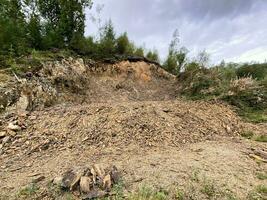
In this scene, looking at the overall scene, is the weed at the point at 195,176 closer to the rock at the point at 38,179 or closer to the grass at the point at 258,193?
the grass at the point at 258,193

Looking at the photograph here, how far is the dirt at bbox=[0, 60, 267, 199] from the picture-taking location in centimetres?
306

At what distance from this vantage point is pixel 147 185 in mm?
2854

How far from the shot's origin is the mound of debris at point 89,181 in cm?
276

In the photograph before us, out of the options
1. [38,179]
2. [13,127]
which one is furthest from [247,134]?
[13,127]

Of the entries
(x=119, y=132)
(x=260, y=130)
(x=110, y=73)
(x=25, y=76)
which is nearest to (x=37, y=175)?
(x=119, y=132)

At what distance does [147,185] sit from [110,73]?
6.69 m

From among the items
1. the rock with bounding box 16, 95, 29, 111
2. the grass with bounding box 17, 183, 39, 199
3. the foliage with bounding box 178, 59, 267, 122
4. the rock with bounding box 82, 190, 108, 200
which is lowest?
the grass with bounding box 17, 183, 39, 199

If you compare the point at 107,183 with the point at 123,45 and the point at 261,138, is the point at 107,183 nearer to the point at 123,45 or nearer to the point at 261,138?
the point at 261,138

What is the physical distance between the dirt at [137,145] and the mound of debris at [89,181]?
0.17 m

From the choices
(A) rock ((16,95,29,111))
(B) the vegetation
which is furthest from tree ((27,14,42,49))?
(A) rock ((16,95,29,111))

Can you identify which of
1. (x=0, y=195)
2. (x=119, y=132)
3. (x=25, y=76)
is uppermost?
(x=25, y=76)

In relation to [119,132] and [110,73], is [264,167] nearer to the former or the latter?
[119,132]

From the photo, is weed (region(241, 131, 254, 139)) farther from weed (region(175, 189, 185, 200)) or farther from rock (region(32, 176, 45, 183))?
rock (region(32, 176, 45, 183))

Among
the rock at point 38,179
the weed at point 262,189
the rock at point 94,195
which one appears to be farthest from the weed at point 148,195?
the rock at point 38,179
